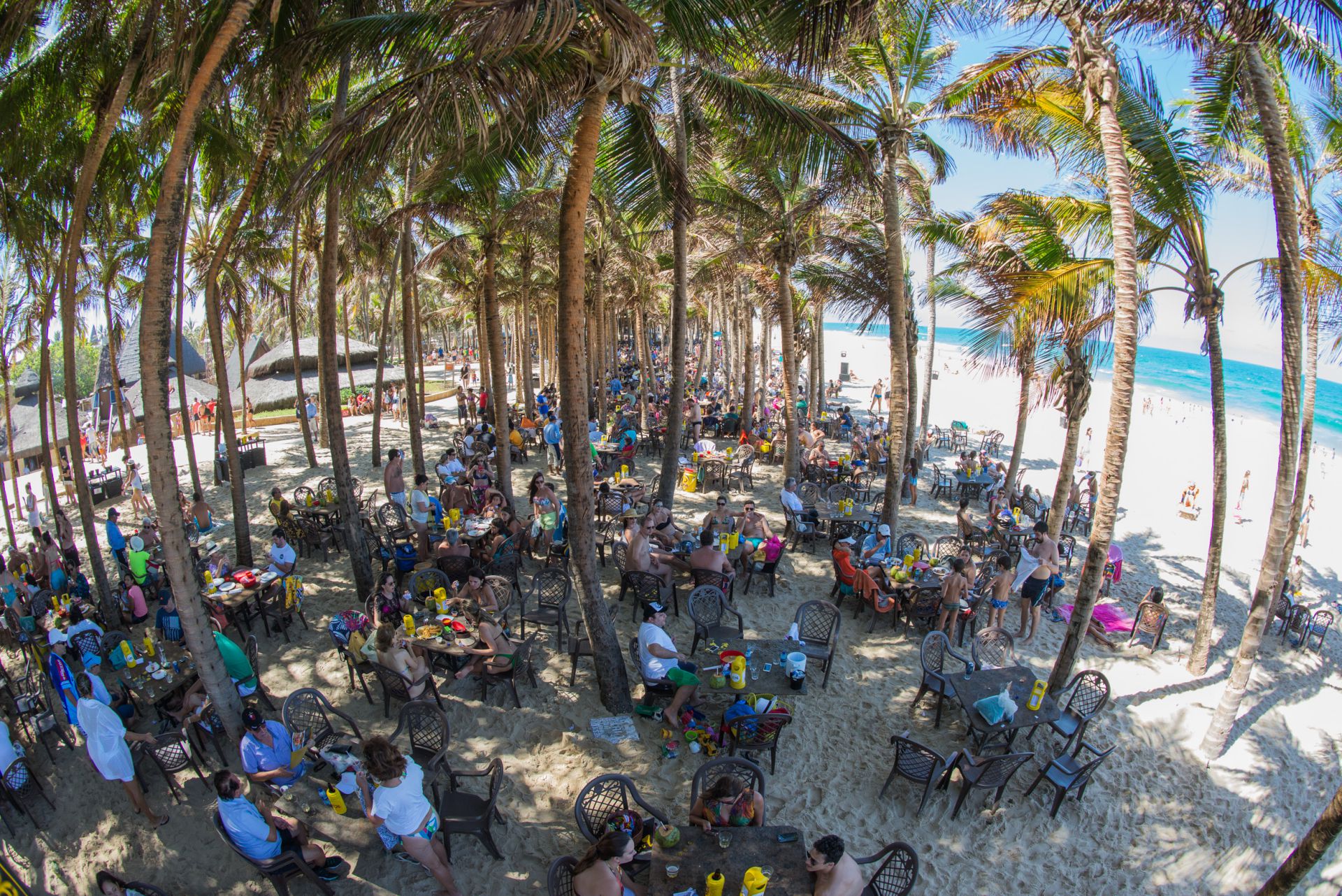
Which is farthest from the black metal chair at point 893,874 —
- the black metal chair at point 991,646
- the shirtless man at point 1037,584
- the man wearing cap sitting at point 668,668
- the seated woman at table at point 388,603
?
the seated woman at table at point 388,603

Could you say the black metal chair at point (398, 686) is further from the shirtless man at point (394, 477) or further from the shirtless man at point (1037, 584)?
the shirtless man at point (1037, 584)

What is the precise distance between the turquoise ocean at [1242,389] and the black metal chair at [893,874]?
27.7 m

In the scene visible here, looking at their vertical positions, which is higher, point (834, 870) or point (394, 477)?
point (394, 477)

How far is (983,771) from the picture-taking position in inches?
229

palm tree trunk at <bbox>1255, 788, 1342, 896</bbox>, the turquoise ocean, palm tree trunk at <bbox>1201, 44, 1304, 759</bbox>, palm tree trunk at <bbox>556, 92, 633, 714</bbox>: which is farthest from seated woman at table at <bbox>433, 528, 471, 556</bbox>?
the turquoise ocean

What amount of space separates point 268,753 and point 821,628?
19.5 feet

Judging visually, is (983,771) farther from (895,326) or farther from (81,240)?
(81,240)

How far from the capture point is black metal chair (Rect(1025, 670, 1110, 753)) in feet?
22.2

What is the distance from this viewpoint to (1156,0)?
6.24 m

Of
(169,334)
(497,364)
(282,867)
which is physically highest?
(169,334)

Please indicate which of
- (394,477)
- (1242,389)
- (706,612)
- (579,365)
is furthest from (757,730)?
(1242,389)

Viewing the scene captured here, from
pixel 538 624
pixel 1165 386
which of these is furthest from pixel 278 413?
pixel 1165 386

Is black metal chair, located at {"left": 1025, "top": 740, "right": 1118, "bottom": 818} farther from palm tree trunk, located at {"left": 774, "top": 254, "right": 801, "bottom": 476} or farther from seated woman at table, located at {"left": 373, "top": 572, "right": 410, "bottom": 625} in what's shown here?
palm tree trunk, located at {"left": 774, "top": 254, "right": 801, "bottom": 476}

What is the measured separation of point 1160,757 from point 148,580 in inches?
523
